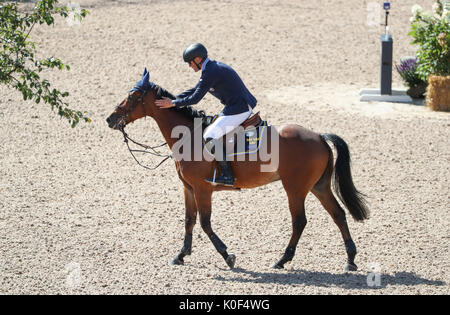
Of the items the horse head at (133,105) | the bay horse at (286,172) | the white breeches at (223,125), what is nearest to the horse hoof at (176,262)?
the bay horse at (286,172)

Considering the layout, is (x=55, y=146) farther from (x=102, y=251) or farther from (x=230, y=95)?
(x=230, y=95)

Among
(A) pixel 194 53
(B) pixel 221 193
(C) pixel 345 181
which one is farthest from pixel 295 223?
(B) pixel 221 193

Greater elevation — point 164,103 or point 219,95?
point 219,95

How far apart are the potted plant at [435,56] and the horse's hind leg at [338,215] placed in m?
7.24

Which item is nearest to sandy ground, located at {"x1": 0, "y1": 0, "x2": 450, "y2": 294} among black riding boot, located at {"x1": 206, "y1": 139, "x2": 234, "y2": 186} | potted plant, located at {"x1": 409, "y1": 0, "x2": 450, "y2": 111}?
potted plant, located at {"x1": 409, "y1": 0, "x2": 450, "y2": 111}

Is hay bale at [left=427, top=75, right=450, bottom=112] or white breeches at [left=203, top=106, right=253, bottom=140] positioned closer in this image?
white breeches at [left=203, top=106, right=253, bottom=140]

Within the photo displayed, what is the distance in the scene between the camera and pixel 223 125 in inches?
302

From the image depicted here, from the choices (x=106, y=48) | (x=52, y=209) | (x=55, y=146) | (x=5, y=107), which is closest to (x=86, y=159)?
(x=55, y=146)

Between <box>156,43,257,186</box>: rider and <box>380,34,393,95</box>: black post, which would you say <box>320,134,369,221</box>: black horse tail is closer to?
<box>156,43,257,186</box>: rider

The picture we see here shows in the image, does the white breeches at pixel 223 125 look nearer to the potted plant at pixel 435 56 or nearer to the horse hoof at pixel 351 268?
the horse hoof at pixel 351 268

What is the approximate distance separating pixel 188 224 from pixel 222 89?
169 cm

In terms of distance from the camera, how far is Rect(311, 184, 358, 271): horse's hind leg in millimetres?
7625

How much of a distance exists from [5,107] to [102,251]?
285 inches

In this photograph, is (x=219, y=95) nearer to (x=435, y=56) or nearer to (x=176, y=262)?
(x=176, y=262)
